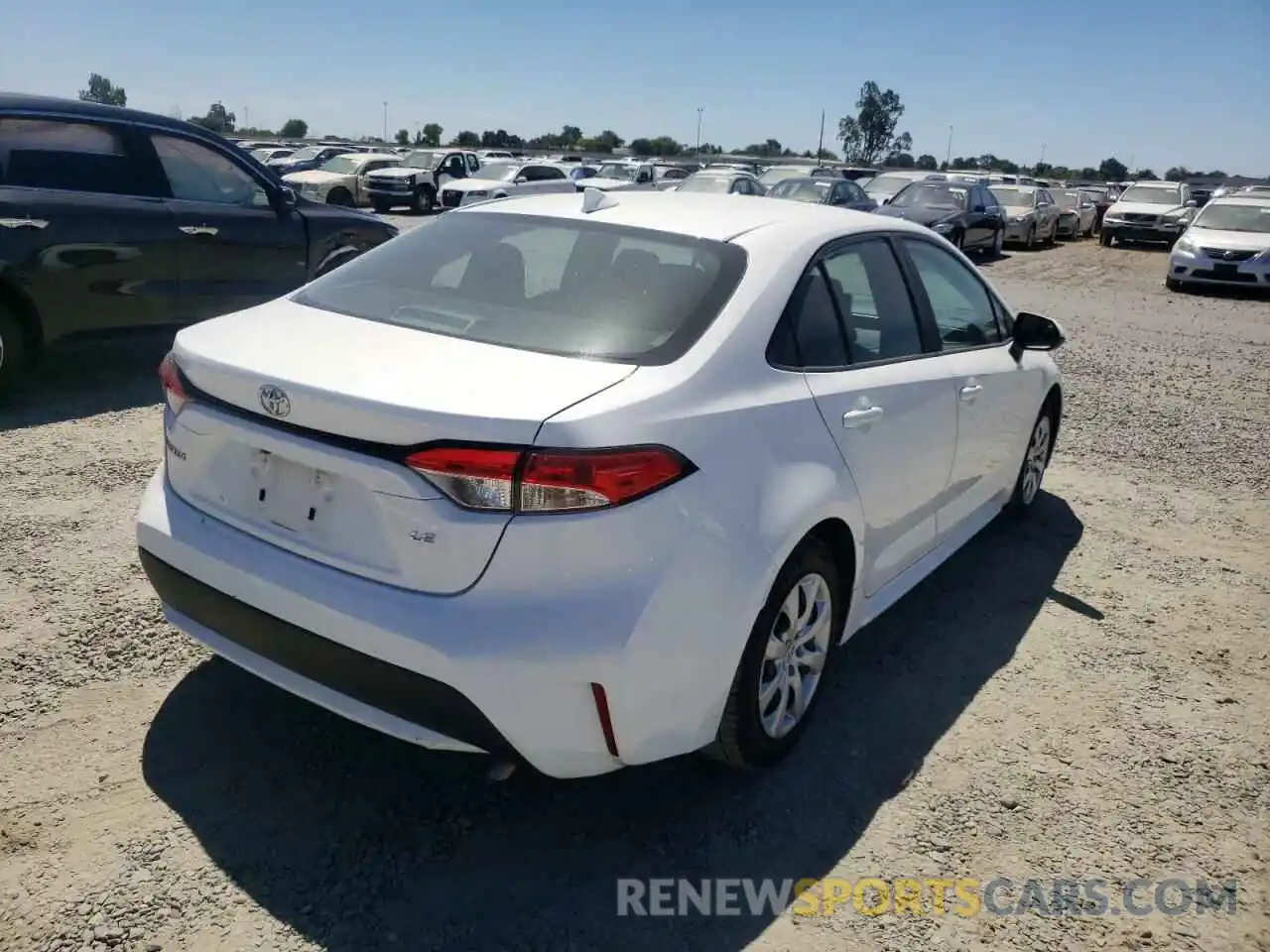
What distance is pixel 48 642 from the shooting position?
11.3 ft

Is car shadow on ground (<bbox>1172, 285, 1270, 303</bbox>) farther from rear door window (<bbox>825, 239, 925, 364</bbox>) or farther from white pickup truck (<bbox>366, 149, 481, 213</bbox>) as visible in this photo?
white pickup truck (<bbox>366, 149, 481, 213</bbox>)

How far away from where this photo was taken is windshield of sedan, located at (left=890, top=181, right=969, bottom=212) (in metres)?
19.6

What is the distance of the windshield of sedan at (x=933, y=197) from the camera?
19.6 meters

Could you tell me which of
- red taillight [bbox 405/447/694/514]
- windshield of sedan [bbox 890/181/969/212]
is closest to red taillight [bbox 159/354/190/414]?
red taillight [bbox 405/447/694/514]

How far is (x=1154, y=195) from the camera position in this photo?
27078mm

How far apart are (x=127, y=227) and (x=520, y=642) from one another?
5.39 metres

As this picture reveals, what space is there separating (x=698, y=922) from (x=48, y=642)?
244 centimetres

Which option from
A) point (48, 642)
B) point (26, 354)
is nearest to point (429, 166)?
point (26, 354)

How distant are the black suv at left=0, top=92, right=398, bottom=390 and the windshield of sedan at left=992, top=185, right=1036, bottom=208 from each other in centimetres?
2093

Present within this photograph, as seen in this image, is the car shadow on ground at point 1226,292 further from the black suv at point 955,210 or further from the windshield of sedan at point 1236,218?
the black suv at point 955,210

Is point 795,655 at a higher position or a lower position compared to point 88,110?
lower

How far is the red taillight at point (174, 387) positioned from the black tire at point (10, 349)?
12.5ft

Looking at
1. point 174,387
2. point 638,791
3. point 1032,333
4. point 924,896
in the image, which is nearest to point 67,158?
point 174,387

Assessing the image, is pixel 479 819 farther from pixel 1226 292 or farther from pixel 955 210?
A: pixel 955 210
